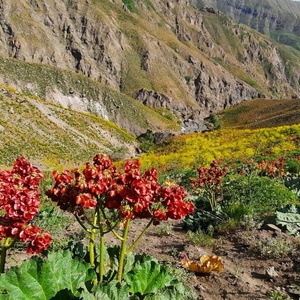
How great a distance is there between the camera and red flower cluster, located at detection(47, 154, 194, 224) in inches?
130

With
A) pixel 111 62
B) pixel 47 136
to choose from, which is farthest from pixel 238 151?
pixel 111 62

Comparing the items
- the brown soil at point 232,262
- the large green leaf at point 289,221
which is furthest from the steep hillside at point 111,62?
the large green leaf at point 289,221

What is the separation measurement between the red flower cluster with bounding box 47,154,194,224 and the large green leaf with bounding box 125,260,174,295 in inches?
21.0

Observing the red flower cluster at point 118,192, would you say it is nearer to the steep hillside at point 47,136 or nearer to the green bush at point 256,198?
the green bush at point 256,198

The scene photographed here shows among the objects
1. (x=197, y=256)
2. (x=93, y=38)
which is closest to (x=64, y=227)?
(x=197, y=256)

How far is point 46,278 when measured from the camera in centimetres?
340

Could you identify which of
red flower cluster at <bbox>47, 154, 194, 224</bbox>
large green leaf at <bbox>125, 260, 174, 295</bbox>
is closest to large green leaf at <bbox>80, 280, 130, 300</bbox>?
large green leaf at <bbox>125, 260, 174, 295</bbox>

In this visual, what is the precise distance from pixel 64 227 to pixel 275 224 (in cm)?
456

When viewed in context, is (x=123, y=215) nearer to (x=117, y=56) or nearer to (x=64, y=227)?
(x=64, y=227)

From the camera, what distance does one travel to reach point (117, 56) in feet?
461

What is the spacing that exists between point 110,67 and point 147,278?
136130mm

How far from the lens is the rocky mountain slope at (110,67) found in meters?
104

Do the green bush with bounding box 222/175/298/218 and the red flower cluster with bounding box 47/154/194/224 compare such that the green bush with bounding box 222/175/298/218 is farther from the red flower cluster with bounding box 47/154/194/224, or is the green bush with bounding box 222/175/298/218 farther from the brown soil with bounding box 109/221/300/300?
the red flower cluster with bounding box 47/154/194/224

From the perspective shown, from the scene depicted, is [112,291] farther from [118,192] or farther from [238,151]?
[238,151]
